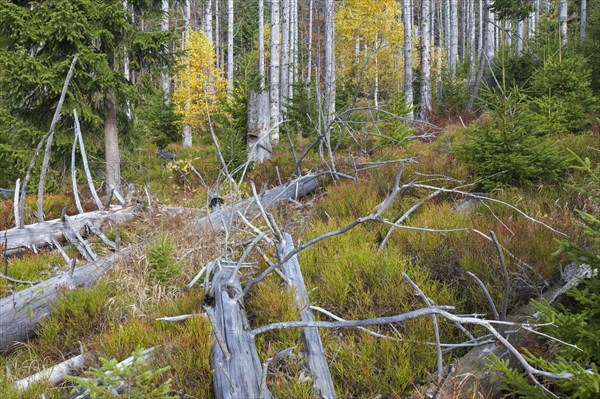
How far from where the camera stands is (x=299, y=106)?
37.8 feet

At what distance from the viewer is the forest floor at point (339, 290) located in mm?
2488

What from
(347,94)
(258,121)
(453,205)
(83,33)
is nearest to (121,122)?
(83,33)

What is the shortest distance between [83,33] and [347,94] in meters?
10.7

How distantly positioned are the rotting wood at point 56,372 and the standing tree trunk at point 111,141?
605 cm

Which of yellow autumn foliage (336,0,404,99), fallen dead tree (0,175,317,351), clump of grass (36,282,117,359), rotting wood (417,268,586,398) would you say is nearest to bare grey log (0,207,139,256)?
fallen dead tree (0,175,317,351)

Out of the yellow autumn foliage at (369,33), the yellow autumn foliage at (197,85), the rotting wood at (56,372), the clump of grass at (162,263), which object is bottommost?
the rotting wood at (56,372)

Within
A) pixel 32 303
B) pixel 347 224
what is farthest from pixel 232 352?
pixel 347 224

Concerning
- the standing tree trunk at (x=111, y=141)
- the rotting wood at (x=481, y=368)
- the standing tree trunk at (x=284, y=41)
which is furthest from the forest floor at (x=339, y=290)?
the standing tree trunk at (x=284, y=41)

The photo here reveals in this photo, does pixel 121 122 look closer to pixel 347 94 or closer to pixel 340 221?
pixel 340 221

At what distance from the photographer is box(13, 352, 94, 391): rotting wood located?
2.51m

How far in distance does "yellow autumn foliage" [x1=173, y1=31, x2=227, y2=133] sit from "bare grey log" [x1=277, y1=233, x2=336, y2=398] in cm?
1386

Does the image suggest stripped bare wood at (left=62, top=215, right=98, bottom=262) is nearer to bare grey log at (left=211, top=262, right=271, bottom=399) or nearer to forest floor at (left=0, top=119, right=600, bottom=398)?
forest floor at (left=0, top=119, right=600, bottom=398)

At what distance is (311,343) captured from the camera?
8.21 feet

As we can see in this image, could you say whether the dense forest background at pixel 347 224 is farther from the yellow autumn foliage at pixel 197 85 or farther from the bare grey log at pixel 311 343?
the yellow autumn foliage at pixel 197 85
